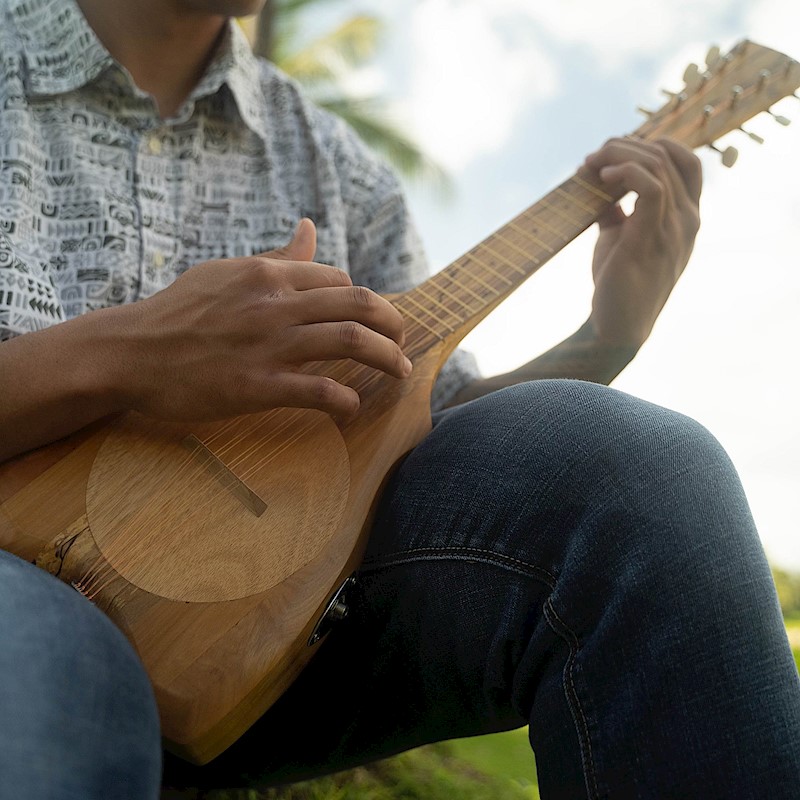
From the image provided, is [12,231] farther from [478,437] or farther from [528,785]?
[528,785]

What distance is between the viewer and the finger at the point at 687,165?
1017mm

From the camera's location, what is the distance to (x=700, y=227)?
3.38 ft

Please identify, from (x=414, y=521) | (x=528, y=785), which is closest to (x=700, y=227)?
(x=414, y=521)

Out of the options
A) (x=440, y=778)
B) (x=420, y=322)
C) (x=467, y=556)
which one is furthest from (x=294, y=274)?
(x=440, y=778)

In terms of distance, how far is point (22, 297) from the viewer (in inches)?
32.1

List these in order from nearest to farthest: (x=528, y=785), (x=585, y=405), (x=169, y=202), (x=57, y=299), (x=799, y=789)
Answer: (x=799, y=789)
(x=585, y=405)
(x=57, y=299)
(x=169, y=202)
(x=528, y=785)

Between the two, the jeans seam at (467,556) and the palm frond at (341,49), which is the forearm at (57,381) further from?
the palm frond at (341,49)

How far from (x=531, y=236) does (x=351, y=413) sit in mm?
423

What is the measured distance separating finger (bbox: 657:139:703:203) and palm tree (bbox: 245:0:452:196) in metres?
6.55

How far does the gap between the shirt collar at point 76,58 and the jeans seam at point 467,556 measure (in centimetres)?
74

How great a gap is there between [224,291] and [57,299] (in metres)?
0.27

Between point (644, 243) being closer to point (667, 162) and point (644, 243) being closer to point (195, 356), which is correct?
point (667, 162)

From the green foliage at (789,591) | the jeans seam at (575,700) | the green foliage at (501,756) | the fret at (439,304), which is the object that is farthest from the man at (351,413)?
the green foliage at (789,591)

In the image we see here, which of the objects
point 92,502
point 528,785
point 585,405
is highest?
point 585,405
